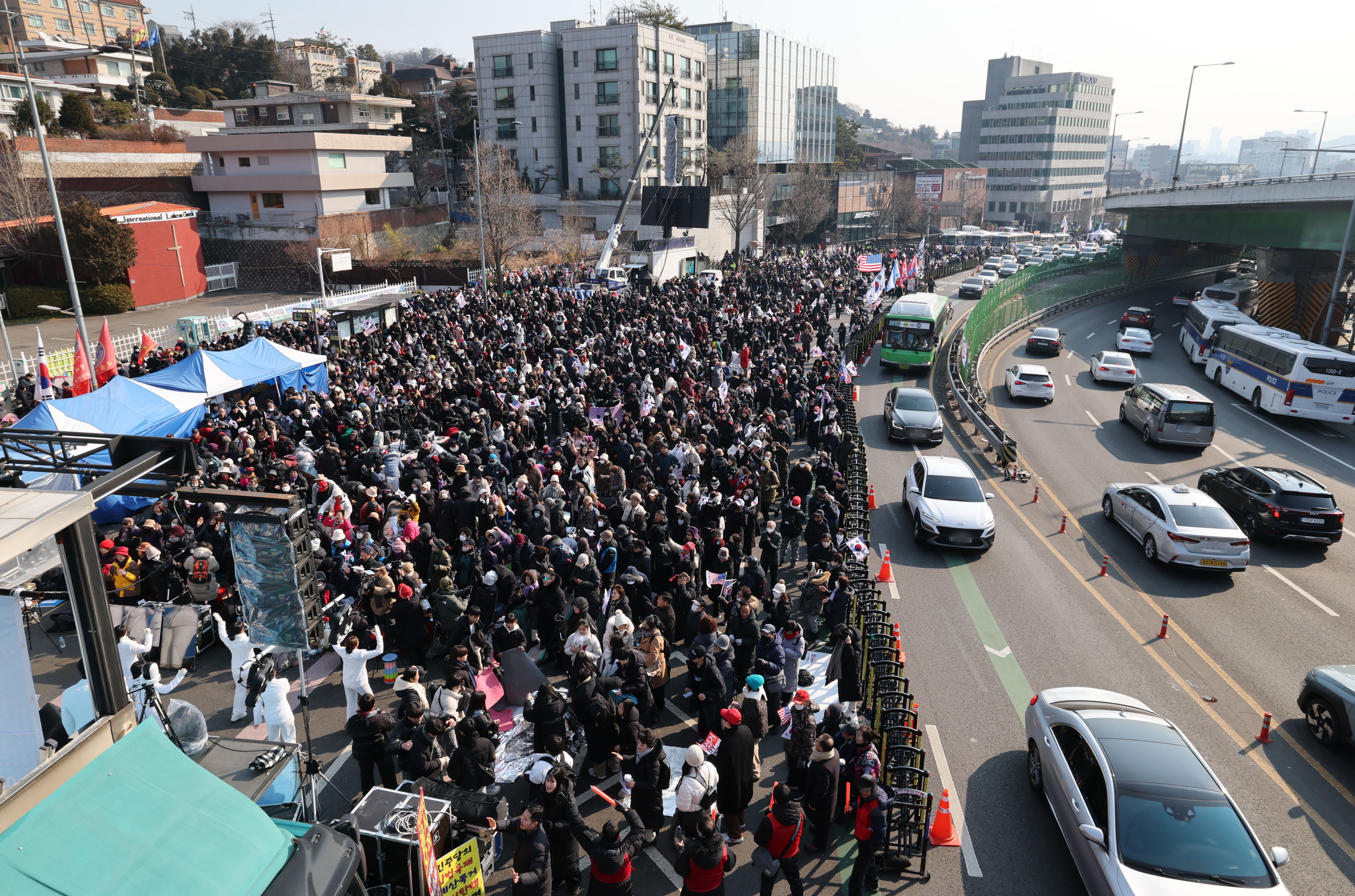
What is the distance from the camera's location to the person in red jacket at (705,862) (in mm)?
6812

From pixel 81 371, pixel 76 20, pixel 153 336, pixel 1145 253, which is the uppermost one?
pixel 76 20

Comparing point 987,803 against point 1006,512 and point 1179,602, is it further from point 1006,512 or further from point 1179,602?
point 1006,512

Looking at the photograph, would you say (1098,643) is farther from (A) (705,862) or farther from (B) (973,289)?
(B) (973,289)

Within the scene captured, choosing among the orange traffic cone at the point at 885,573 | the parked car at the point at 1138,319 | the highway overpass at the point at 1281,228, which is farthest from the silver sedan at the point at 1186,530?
the parked car at the point at 1138,319

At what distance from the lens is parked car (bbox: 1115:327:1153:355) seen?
3650 centimetres

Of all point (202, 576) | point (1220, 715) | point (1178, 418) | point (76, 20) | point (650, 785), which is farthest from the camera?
point (76, 20)

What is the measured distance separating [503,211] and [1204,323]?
3785 centimetres

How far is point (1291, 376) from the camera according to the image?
25016 millimetres

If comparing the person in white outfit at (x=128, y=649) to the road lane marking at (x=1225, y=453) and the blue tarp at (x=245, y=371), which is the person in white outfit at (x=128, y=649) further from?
the road lane marking at (x=1225, y=453)

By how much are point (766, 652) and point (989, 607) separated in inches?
213

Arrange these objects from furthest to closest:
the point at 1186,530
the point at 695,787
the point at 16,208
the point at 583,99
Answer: the point at 583,99 → the point at 16,208 → the point at 1186,530 → the point at 695,787

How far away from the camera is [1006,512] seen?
18359mm

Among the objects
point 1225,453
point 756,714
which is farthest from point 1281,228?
point 756,714

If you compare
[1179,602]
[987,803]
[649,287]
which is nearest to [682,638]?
[987,803]
